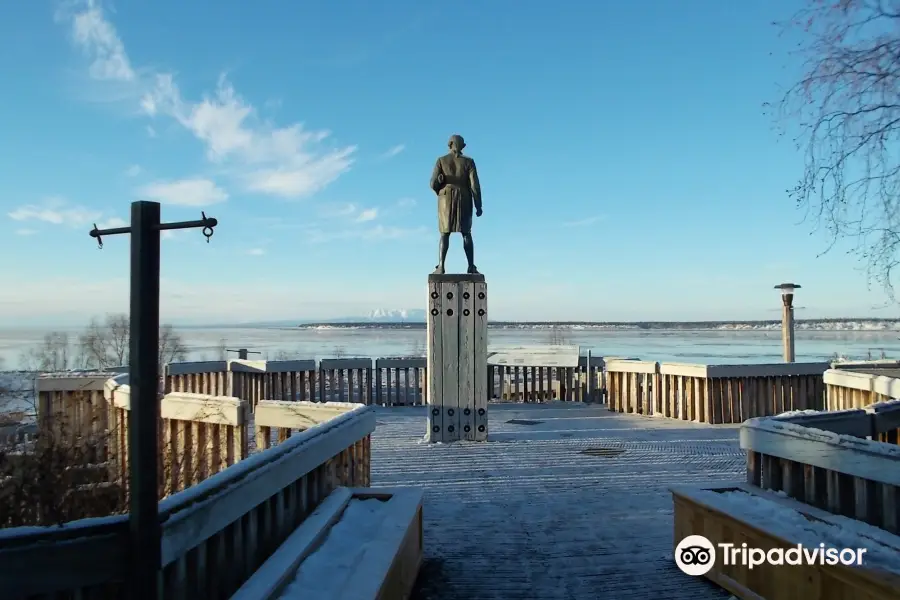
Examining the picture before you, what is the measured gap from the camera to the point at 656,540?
4055mm

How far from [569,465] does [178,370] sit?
21.5ft

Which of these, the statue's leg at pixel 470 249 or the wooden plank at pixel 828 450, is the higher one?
the statue's leg at pixel 470 249

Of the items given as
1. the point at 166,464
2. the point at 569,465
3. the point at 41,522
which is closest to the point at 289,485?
the point at 41,522

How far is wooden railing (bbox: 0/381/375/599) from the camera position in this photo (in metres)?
1.69

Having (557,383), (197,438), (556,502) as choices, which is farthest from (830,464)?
(557,383)

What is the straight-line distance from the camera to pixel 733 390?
9430 mm

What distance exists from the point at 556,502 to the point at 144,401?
3778mm

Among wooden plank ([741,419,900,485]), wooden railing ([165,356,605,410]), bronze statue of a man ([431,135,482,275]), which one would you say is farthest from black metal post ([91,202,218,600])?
wooden railing ([165,356,605,410])

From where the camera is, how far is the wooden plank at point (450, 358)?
778cm

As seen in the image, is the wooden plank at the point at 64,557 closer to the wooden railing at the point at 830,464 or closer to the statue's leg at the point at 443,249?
the wooden railing at the point at 830,464

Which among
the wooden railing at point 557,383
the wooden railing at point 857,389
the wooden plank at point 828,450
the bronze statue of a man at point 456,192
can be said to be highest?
the bronze statue of a man at point 456,192

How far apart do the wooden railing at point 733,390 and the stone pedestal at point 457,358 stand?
3.59m

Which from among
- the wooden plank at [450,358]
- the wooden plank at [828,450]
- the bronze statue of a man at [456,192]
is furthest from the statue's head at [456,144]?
the wooden plank at [828,450]

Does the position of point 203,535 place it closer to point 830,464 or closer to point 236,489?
point 236,489
